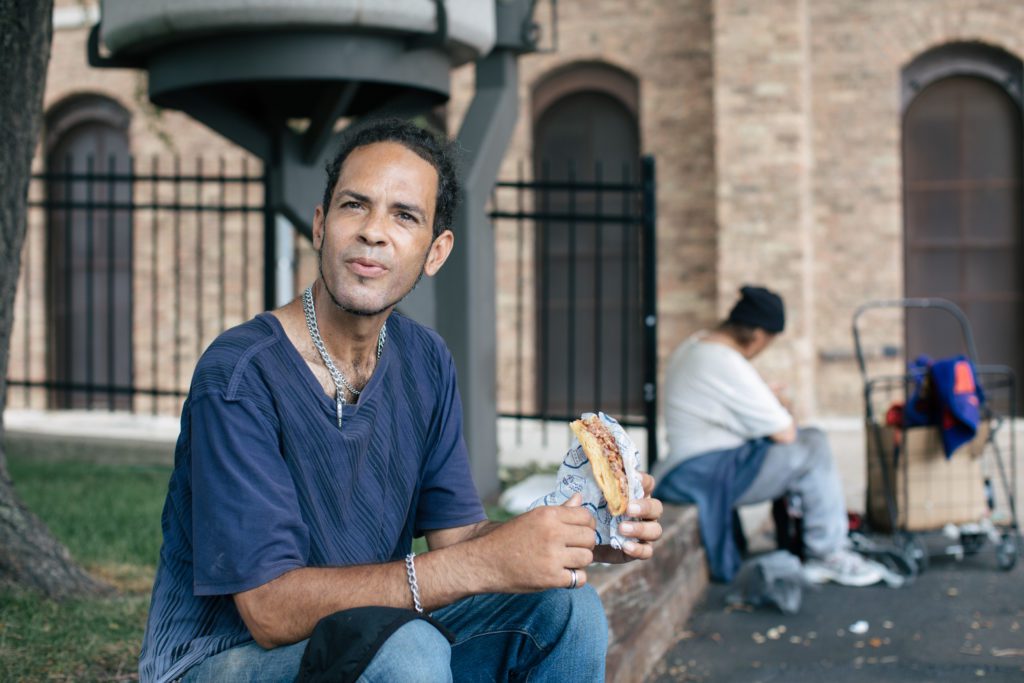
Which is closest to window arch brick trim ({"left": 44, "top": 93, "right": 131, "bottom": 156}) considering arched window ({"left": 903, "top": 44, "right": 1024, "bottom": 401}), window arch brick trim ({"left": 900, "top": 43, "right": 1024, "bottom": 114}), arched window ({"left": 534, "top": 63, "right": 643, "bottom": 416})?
arched window ({"left": 534, "top": 63, "right": 643, "bottom": 416})

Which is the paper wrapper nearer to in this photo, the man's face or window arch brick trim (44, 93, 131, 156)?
the man's face

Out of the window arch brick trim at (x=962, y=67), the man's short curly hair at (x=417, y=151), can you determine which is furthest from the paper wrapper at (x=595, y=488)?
the window arch brick trim at (x=962, y=67)

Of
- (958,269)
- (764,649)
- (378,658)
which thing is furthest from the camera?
(958,269)

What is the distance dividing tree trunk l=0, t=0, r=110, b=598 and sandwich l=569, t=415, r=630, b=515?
234 cm

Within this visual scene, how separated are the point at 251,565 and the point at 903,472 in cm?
473

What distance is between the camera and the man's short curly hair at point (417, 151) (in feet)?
7.69

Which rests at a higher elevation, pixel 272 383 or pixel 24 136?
pixel 24 136

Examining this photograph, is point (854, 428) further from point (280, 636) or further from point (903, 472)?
point (280, 636)

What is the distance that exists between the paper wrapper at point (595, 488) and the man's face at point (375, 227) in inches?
19.5

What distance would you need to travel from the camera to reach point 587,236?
1170cm

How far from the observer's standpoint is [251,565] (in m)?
1.94

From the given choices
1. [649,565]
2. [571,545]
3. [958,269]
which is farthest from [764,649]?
[958,269]

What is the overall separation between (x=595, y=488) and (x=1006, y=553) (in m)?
4.39

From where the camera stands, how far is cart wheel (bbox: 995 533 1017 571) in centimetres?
577
